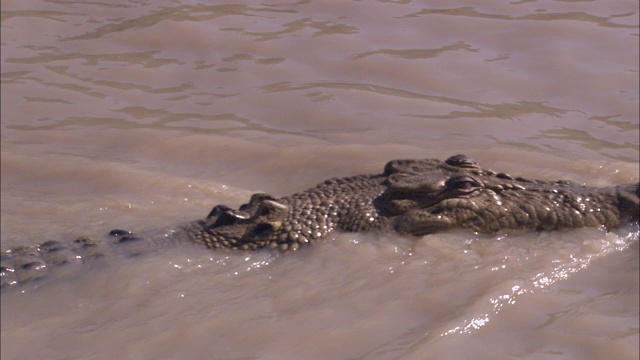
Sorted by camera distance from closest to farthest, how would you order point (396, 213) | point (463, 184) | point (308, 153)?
point (463, 184) < point (396, 213) < point (308, 153)

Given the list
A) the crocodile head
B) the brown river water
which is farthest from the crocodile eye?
the brown river water

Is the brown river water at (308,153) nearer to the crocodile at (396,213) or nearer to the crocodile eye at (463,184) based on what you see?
the crocodile at (396,213)

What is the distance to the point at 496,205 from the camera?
15.7ft

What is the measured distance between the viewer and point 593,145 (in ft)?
19.0

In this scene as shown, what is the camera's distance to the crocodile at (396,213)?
15.5 ft

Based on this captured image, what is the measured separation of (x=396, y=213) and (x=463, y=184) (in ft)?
1.20

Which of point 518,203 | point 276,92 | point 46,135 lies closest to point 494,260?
point 518,203

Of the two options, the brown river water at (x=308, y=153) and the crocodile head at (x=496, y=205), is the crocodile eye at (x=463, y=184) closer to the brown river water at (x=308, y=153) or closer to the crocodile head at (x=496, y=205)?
the crocodile head at (x=496, y=205)

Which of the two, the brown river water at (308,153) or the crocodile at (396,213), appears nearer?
the brown river water at (308,153)

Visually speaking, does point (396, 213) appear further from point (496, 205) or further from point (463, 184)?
point (496, 205)

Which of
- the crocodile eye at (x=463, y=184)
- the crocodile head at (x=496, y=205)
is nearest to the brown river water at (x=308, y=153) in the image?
the crocodile head at (x=496, y=205)

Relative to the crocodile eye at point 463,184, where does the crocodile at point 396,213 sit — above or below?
below

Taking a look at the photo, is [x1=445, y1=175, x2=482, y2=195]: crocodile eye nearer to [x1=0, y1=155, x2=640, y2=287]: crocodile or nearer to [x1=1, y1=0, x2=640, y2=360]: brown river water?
[x1=0, y1=155, x2=640, y2=287]: crocodile

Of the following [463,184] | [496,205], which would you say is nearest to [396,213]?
[463,184]
